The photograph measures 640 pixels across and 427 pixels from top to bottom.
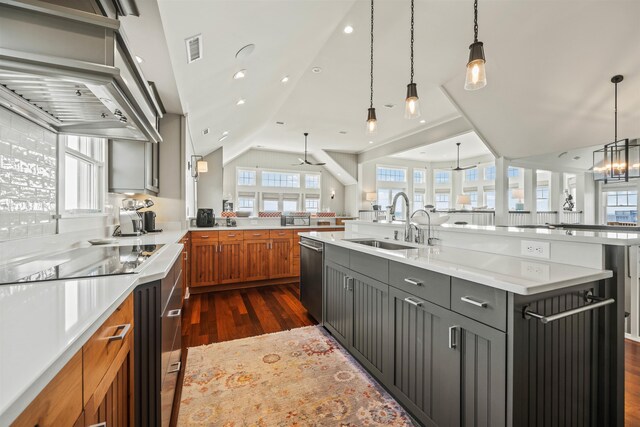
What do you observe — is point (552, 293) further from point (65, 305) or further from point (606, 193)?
point (606, 193)

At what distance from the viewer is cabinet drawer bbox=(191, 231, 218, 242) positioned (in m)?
4.10

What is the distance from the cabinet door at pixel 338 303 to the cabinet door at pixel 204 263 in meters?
2.16

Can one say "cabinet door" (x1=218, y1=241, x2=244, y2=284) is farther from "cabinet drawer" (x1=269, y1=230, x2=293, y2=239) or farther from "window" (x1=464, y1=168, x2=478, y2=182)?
"window" (x1=464, y1=168, x2=478, y2=182)

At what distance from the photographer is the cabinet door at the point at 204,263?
13.3ft

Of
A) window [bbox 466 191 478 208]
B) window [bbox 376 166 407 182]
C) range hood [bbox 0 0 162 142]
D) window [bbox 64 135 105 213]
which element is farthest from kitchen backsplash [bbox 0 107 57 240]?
window [bbox 466 191 478 208]

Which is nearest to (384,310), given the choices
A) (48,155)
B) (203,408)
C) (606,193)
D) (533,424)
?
(533,424)

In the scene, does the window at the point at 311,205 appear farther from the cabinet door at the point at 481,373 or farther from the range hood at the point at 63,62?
the cabinet door at the point at 481,373

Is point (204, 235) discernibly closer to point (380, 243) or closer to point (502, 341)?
point (380, 243)

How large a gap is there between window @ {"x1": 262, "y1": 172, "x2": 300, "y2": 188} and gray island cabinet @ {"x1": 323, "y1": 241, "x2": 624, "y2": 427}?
887cm

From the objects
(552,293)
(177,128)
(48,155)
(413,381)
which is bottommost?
(413,381)

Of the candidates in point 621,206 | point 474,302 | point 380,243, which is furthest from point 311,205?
point 474,302

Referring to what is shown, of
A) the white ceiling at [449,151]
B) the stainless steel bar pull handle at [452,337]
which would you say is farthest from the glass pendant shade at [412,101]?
the white ceiling at [449,151]

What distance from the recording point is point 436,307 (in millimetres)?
1417

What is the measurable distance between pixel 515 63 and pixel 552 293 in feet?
12.7
